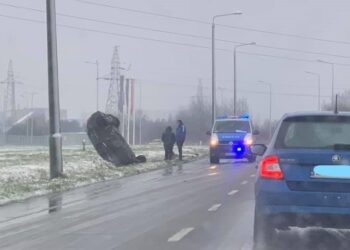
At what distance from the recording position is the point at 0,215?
13516 millimetres

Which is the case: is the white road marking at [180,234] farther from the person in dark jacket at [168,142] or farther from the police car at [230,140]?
the person in dark jacket at [168,142]

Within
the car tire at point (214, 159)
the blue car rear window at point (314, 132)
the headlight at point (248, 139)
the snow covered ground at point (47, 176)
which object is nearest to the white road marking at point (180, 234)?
the blue car rear window at point (314, 132)

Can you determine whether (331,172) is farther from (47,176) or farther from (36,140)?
(36,140)

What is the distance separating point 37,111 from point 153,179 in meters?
94.6

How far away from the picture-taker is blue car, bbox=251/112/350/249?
8.02 m

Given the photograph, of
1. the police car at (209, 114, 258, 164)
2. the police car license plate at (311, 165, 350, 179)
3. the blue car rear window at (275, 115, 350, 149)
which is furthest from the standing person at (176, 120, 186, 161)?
the police car license plate at (311, 165, 350, 179)

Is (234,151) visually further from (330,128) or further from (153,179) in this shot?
(330,128)

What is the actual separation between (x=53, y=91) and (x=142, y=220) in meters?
9.71

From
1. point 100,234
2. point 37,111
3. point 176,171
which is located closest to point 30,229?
point 100,234

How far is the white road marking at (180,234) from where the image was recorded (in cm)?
983

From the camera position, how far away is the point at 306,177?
809 cm

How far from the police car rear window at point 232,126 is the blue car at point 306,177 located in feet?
81.9

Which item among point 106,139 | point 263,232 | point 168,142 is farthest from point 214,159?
point 263,232

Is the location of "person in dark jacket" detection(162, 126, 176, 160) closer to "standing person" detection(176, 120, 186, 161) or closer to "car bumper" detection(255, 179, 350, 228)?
"standing person" detection(176, 120, 186, 161)
